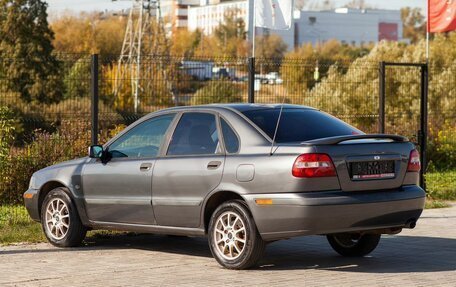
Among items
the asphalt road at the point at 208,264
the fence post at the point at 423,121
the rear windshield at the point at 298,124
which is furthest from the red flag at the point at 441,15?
the rear windshield at the point at 298,124

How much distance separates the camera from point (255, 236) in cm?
1027

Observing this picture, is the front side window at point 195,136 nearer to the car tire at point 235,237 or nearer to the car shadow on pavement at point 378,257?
the car tire at point 235,237

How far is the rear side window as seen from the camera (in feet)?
35.1

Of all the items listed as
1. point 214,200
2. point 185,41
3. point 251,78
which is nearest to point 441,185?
point 251,78

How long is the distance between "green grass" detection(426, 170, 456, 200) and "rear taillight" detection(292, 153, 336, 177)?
831 centimetres

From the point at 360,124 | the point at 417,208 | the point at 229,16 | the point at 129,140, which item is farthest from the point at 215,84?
the point at 229,16

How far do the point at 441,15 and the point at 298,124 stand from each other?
8.81 metres

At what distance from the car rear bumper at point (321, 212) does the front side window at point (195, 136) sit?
94 cm

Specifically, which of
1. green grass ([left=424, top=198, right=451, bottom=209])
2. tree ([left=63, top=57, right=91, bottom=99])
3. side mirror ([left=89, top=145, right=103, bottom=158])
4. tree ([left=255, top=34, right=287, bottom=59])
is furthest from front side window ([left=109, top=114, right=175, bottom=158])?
tree ([left=255, top=34, right=287, bottom=59])

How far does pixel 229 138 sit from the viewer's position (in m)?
10.8

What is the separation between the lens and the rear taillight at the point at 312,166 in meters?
9.98

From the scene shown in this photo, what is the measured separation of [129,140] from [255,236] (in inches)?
90.0

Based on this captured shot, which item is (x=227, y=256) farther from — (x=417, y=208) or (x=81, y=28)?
(x=81, y=28)

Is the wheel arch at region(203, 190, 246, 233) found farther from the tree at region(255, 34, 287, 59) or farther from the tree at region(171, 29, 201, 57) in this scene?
the tree at region(171, 29, 201, 57)
